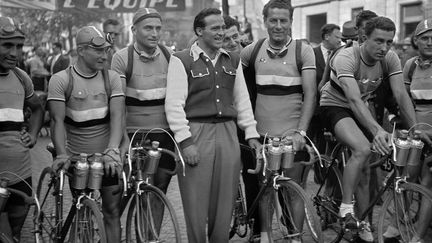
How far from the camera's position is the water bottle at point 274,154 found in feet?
17.7

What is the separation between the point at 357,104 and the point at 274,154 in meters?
0.88

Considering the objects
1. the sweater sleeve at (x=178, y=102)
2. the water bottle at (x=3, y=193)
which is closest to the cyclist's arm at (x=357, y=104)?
the sweater sleeve at (x=178, y=102)

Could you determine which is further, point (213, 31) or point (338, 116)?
point (338, 116)

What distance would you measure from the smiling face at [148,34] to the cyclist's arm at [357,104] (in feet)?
5.32

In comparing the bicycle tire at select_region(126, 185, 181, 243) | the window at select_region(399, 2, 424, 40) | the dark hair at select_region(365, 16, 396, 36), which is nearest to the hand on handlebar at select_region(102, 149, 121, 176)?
the bicycle tire at select_region(126, 185, 181, 243)

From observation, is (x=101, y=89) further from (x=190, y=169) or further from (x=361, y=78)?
(x=361, y=78)

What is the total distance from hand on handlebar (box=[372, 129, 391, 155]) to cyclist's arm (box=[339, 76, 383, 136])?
0.30ft

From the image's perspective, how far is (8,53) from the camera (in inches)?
203

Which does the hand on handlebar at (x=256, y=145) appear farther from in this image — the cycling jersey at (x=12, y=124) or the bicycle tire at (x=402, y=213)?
the cycling jersey at (x=12, y=124)

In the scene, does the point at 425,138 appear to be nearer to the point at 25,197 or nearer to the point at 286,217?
the point at 286,217

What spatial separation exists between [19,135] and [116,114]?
2.57 ft

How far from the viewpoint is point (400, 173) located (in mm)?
5355

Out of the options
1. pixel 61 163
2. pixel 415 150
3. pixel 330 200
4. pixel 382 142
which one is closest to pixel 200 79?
pixel 61 163

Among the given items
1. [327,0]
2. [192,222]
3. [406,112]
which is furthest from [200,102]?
[327,0]
